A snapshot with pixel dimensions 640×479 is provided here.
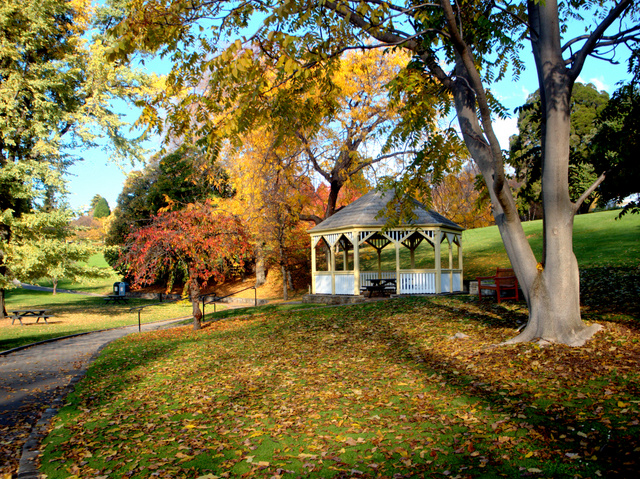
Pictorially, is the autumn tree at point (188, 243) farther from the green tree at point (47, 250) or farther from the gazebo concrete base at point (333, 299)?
the green tree at point (47, 250)

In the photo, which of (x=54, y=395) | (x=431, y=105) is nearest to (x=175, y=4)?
(x=431, y=105)

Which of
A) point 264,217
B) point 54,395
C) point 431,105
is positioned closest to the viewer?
point 54,395

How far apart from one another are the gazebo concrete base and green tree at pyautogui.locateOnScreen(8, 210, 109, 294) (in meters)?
9.06

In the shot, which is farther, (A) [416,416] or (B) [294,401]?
(B) [294,401]

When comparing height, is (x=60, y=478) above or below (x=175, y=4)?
below

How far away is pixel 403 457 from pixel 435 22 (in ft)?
21.1

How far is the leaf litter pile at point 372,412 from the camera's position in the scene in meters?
4.14

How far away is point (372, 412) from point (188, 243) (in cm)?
892

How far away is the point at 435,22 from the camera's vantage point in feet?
24.6

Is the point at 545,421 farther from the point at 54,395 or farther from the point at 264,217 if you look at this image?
the point at 264,217

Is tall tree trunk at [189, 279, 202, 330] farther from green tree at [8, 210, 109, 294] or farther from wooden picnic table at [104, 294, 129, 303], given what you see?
wooden picnic table at [104, 294, 129, 303]

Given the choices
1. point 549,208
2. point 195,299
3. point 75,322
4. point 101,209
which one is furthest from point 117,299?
point 101,209

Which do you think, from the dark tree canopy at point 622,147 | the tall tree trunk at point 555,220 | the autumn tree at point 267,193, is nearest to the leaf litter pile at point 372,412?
the tall tree trunk at point 555,220

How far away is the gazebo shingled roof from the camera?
18781 mm
